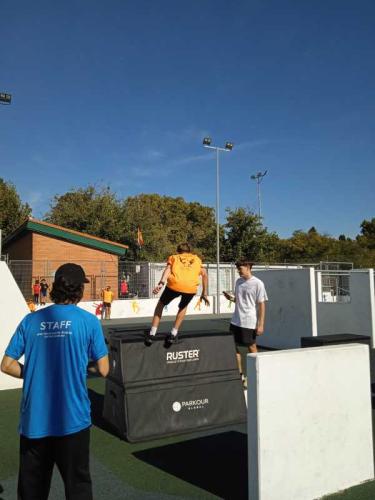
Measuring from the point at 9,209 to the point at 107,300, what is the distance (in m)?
20.6

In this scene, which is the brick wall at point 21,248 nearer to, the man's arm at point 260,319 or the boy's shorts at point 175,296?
the man's arm at point 260,319

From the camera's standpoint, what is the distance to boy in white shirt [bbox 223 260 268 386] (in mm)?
Answer: 6266

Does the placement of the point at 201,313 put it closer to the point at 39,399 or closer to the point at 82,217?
the point at 82,217

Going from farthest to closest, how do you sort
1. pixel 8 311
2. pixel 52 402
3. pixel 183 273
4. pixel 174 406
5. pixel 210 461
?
1. pixel 8 311
2. pixel 183 273
3. pixel 174 406
4. pixel 210 461
5. pixel 52 402

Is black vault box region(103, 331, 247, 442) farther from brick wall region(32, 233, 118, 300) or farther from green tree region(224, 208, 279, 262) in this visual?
green tree region(224, 208, 279, 262)

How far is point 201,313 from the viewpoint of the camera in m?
23.7

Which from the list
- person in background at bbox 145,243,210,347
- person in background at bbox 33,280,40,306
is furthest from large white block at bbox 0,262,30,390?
person in background at bbox 33,280,40,306

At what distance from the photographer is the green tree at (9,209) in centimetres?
3603

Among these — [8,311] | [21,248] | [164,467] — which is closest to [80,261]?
[21,248]

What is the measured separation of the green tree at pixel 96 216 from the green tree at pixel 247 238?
9.25 meters

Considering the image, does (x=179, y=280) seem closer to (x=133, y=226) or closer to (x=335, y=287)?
(x=335, y=287)

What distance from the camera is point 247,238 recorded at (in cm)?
3350

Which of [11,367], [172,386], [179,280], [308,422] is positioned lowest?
[172,386]

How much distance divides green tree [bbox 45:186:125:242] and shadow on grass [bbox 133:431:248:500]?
3053 cm
